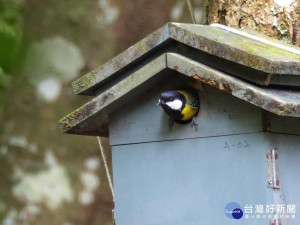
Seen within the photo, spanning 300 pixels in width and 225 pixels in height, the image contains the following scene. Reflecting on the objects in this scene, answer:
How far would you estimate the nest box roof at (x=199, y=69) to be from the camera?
86.4 inches

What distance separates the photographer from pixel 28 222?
13.6 feet

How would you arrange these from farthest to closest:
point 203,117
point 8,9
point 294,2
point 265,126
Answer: point 8,9
point 294,2
point 203,117
point 265,126

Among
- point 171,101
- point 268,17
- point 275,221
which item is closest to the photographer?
point 275,221

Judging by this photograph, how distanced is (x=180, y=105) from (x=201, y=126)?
11 centimetres

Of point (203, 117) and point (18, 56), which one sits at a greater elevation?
point (18, 56)

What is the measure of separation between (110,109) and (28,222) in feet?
A: 5.99

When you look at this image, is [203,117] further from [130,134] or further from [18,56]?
[18,56]

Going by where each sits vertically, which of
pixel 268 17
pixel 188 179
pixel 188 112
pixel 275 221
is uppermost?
pixel 268 17

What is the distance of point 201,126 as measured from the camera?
94.0 inches

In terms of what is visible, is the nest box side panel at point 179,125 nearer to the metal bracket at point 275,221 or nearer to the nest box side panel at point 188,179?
the nest box side panel at point 188,179

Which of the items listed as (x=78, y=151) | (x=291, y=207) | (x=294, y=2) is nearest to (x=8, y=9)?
(x=78, y=151)

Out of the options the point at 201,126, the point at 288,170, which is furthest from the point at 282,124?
the point at 201,126

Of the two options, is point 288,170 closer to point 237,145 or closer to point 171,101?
point 237,145

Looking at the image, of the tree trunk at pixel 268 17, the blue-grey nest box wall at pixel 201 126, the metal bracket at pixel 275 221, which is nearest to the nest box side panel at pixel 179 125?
the blue-grey nest box wall at pixel 201 126
